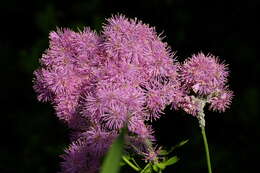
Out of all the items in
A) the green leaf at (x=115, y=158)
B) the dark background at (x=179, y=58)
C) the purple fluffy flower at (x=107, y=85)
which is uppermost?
the dark background at (x=179, y=58)

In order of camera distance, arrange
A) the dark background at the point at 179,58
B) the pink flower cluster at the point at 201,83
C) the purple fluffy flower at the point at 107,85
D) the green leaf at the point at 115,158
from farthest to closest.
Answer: the dark background at the point at 179,58 → the pink flower cluster at the point at 201,83 → the purple fluffy flower at the point at 107,85 → the green leaf at the point at 115,158

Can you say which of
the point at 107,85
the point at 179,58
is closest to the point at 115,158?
the point at 107,85

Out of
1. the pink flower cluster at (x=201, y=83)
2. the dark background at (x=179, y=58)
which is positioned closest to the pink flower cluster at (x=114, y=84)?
the pink flower cluster at (x=201, y=83)

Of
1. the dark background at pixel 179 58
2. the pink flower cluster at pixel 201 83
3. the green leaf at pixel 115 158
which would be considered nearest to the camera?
the green leaf at pixel 115 158

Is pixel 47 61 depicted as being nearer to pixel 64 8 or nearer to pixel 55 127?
pixel 55 127

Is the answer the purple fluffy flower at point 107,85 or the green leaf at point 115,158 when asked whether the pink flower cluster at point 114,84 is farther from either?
the green leaf at point 115,158

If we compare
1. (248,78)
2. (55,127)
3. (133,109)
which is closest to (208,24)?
(248,78)

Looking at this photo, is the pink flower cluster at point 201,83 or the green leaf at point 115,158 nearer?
the green leaf at point 115,158

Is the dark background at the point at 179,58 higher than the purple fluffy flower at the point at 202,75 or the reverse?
higher
